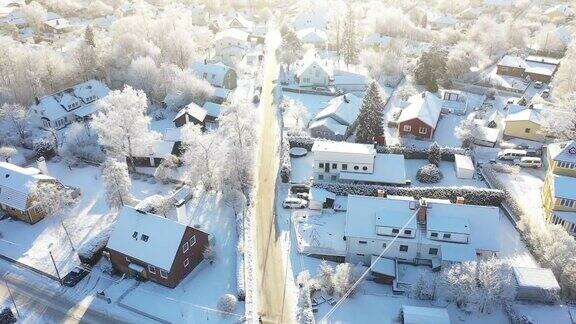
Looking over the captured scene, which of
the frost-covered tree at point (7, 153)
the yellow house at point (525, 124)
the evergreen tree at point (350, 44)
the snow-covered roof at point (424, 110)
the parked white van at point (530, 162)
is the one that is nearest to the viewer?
the parked white van at point (530, 162)

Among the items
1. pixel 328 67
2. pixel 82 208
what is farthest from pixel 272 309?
pixel 328 67

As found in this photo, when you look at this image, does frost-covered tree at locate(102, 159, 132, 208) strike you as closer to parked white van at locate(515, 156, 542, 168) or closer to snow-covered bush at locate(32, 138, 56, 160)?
snow-covered bush at locate(32, 138, 56, 160)

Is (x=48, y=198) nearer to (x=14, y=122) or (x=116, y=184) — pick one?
(x=116, y=184)

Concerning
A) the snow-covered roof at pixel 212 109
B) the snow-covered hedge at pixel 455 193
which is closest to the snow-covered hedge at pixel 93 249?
the snow-covered hedge at pixel 455 193

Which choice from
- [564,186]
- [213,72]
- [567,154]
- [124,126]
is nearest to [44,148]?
[124,126]

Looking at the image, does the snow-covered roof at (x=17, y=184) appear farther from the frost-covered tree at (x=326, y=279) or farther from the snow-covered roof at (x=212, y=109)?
the frost-covered tree at (x=326, y=279)

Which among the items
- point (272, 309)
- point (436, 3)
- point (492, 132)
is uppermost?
point (436, 3)

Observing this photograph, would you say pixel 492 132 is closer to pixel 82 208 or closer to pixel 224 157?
pixel 224 157
